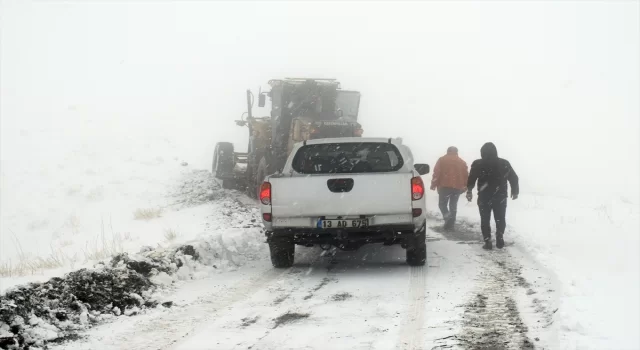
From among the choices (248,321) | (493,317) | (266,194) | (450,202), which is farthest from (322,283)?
(450,202)

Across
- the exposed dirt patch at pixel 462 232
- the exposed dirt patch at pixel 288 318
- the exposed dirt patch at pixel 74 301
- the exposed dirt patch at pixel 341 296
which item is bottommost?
the exposed dirt patch at pixel 462 232

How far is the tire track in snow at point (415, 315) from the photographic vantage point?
503 cm

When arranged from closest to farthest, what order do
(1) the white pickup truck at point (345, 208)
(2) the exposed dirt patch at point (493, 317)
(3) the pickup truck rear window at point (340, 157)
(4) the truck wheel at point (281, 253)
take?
(2) the exposed dirt patch at point (493, 317)
(1) the white pickup truck at point (345, 208)
(4) the truck wheel at point (281, 253)
(3) the pickup truck rear window at point (340, 157)

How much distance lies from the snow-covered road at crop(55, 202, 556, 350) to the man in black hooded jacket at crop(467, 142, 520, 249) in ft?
4.00

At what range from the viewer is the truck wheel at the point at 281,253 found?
848cm

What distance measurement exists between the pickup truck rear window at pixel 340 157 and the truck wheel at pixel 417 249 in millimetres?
1115

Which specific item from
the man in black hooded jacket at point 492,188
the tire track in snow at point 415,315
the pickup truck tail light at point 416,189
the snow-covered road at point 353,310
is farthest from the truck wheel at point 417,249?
the man in black hooded jacket at point 492,188

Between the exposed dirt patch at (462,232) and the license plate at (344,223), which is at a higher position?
the license plate at (344,223)

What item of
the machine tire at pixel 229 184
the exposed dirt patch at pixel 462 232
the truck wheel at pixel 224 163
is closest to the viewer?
the exposed dirt patch at pixel 462 232

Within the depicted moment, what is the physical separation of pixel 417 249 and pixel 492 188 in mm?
2602

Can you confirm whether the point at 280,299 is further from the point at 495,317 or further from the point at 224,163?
the point at 224,163

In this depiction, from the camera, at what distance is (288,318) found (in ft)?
19.4

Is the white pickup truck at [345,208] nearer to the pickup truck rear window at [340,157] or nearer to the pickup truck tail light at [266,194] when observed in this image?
the pickup truck tail light at [266,194]

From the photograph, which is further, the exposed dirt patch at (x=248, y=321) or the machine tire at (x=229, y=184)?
the machine tire at (x=229, y=184)
